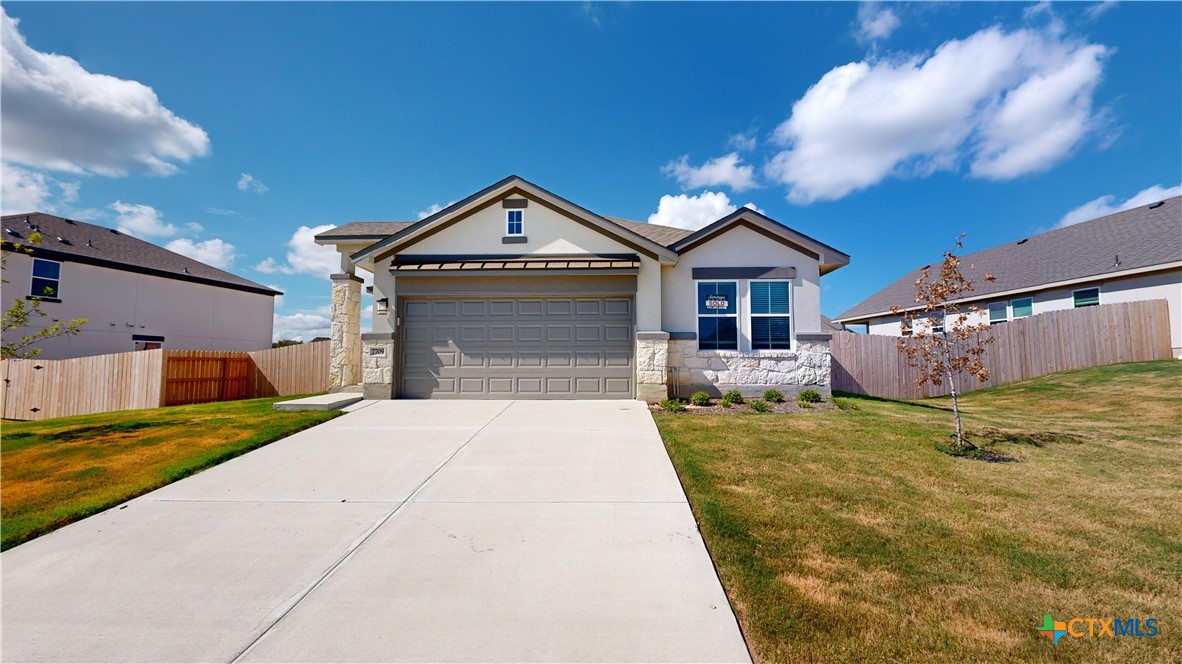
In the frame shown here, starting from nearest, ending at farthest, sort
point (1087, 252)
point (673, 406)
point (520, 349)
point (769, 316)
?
point (673, 406)
point (520, 349)
point (769, 316)
point (1087, 252)

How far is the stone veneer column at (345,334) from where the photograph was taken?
40.3 ft

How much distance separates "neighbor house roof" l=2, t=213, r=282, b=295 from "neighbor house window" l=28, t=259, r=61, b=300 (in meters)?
0.29

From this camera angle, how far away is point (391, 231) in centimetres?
1328

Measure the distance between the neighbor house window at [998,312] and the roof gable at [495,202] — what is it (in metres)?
16.9

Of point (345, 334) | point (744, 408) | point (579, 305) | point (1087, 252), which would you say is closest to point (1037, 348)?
point (1087, 252)

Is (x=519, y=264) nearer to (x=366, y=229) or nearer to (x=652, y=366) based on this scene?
(x=652, y=366)

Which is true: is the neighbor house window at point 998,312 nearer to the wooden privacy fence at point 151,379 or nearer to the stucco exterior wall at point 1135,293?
the stucco exterior wall at point 1135,293

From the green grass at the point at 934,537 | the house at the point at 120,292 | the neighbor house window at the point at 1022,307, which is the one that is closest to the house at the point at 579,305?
the green grass at the point at 934,537

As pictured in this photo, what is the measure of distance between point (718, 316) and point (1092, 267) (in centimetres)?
1530

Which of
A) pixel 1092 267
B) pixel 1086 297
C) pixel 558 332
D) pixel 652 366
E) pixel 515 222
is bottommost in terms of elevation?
pixel 652 366

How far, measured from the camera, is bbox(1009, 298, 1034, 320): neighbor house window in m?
18.2

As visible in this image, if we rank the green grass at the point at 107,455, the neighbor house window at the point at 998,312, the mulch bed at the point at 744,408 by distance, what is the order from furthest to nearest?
the neighbor house window at the point at 998,312, the mulch bed at the point at 744,408, the green grass at the point at 107,455

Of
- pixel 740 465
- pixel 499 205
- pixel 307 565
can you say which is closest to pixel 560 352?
pixel 499 205

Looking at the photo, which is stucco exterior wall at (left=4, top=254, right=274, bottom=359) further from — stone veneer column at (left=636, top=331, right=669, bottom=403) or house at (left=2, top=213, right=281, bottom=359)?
stone veneer column at (left=636, top=331, right=669, bottom=403)
